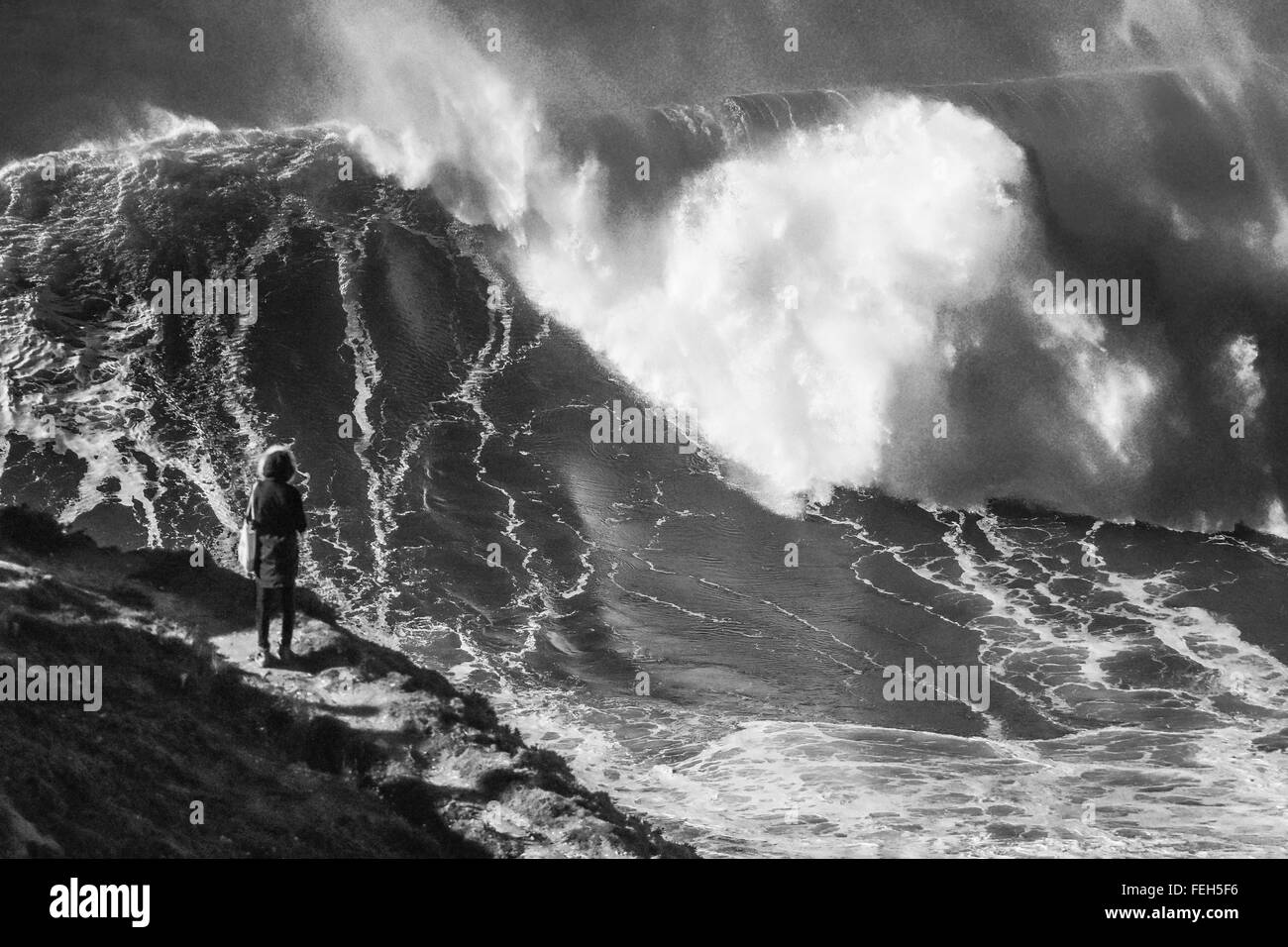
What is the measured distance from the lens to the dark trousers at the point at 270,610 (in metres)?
9.13

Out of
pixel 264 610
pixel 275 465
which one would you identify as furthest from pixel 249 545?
pixel 264 610

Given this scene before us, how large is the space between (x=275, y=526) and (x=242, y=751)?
1339mm

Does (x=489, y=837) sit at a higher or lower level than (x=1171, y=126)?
lower

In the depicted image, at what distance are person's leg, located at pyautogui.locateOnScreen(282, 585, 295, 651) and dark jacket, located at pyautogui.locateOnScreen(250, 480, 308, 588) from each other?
0.33 m

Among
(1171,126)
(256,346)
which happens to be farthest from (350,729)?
(1171,126)

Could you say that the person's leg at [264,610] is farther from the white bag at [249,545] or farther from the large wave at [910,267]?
the large wave at [910,267]

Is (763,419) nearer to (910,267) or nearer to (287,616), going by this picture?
(910,267)

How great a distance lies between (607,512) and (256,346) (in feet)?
26.2

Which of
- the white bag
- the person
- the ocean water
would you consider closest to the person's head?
the person

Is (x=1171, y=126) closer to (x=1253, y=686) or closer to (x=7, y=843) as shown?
(x=1253, y=686)

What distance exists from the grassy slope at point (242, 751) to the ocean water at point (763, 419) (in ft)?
13.5

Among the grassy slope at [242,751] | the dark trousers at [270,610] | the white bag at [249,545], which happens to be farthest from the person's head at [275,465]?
the grassy slope at [242,751]

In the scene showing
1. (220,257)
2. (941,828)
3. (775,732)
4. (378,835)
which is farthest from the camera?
(220,257)

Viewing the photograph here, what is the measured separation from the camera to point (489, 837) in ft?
28.1
